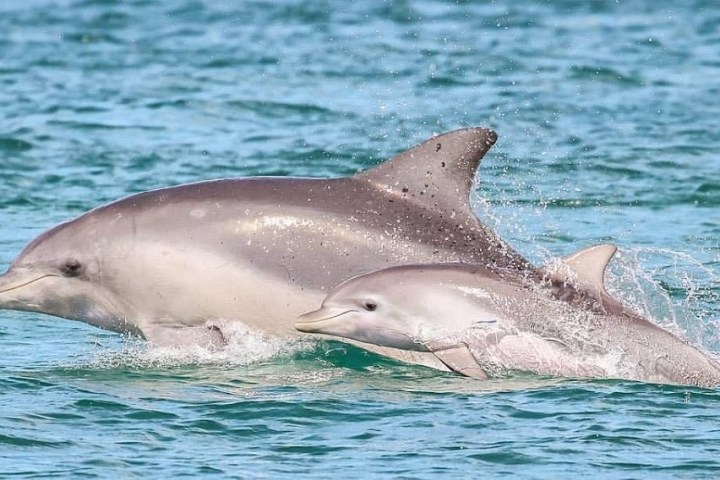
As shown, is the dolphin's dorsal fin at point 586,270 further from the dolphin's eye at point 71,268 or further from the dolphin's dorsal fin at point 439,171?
the dolphin's eye at point 71,268

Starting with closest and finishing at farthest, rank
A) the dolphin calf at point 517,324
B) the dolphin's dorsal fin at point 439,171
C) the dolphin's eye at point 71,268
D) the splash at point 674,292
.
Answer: the dolphin calf at point 517,324 < the dolphin's dorsal fin at point 439,171 < the dolphin's eye at point 71,268 < the splash at point 674,292

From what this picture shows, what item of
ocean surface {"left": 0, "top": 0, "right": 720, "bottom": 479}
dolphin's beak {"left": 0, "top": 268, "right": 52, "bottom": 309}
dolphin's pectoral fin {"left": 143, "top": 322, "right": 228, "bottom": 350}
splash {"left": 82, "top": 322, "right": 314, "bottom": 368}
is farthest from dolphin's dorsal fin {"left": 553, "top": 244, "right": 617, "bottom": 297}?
dolphin's beak {"left": 0, "top": 268, "right": 52, "bottom": 309}

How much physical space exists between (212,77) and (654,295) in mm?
15127

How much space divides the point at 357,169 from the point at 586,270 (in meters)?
9.81

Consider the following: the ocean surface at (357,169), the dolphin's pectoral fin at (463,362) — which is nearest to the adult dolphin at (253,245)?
the ocean surface at (357,169)

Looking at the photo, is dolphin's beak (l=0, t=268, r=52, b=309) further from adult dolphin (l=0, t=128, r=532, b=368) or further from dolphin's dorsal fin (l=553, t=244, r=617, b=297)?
dolphin's dorsal fin (l=553, t=244, r=617, b=297)

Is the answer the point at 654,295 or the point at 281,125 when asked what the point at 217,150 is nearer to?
the point at 281,125

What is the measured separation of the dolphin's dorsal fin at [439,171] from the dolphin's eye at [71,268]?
2.36 m

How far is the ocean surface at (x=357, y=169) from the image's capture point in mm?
10086

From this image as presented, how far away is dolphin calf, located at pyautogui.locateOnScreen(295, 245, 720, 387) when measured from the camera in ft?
36.6

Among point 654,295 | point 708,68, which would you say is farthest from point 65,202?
point 708,68

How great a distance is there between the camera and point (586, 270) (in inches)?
445

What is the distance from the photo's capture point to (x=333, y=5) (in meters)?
36.9

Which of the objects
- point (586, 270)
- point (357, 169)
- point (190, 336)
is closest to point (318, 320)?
point (190, 336)
